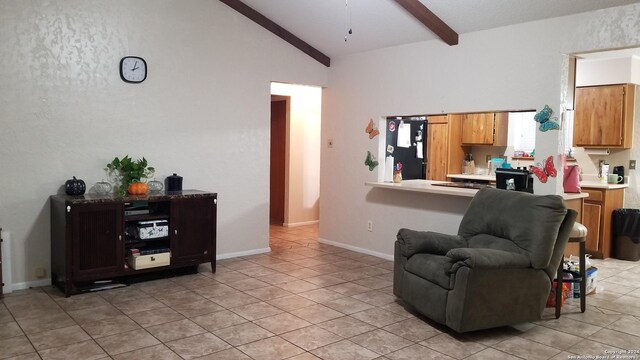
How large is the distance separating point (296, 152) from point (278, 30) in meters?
2.22

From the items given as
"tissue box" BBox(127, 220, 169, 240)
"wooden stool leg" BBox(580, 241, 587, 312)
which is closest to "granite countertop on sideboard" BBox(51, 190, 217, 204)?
"tissue box" BBox(127, 220, 169, 240)

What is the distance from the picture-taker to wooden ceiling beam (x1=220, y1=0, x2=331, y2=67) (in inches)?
210

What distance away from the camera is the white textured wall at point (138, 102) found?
4.16m

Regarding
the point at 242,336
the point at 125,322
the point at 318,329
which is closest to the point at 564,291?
the point at 318,329

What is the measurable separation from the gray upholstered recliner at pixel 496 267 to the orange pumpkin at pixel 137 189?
8.01 feet

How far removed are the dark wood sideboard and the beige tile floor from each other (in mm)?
177

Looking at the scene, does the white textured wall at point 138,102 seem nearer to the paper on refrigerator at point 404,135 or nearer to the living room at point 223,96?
the living room at point 223,96

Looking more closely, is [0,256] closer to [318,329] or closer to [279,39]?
[318,329]

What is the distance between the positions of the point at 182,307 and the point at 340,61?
3652mm

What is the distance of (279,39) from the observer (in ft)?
18.8

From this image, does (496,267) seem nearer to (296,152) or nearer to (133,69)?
(133,69)

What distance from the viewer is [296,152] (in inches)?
293

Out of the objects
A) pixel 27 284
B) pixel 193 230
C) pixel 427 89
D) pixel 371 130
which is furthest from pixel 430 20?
pixel 27 284

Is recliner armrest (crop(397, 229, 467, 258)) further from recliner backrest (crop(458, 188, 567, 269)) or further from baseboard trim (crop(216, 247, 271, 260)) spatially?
baseboard trim (crop(216, 247, 271, 260))
